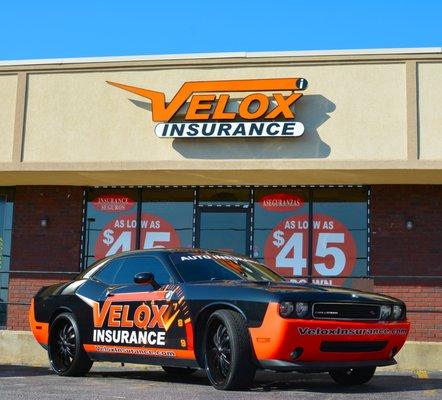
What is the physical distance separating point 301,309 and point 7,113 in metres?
10.3

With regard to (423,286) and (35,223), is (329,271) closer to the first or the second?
(423,286)

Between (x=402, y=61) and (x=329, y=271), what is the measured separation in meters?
4.19

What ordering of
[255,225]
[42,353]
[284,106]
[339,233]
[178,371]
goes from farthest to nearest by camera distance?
1. [255,225]
2. [339,233]
3. [284,106]
4. [42,353]
5. [178,371]

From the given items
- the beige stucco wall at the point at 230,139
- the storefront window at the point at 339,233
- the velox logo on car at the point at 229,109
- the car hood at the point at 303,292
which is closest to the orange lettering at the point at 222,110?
the velox logo on car at the point at 229,109

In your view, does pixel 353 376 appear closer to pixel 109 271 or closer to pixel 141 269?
pixel 141 269

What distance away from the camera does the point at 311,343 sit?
283 inches

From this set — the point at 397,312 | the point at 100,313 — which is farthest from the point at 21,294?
the point at 397,312

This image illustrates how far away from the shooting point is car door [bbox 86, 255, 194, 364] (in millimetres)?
8109

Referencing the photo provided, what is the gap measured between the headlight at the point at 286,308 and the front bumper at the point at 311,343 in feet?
0.13

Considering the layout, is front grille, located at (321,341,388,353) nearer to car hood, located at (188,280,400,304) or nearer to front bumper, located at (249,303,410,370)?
front bumper, located at (249,303,410,370)

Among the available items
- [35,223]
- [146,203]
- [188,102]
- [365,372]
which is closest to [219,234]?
[146,203]

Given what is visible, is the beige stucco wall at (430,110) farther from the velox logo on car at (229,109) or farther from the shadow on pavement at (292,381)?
the shadow on pavement at (292,381)

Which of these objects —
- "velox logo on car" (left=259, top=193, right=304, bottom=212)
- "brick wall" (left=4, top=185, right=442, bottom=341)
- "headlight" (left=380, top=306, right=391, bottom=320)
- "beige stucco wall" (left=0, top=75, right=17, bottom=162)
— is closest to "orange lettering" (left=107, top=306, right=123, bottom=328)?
"headlight" (left=380, top=306, right=391, bottom=320)

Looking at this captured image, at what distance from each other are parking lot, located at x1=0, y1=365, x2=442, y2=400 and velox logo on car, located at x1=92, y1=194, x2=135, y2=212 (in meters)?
6.59
